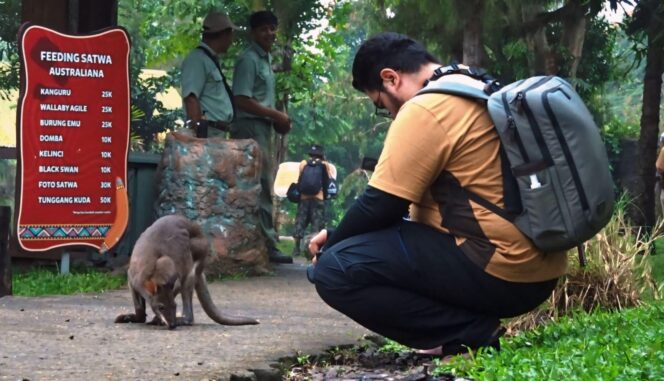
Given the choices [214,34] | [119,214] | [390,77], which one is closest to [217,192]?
[119,214]

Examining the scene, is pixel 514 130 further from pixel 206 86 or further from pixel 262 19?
pixel 262 19

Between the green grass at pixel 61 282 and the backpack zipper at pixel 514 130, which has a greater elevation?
the backpack zipper at pixel 514 130

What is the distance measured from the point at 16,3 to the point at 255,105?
14299 mm

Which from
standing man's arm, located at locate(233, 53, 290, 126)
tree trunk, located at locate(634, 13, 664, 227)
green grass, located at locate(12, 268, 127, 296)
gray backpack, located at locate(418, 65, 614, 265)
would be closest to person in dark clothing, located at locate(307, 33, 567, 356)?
gray backpack, located at locate(418, 65, 614, 265)

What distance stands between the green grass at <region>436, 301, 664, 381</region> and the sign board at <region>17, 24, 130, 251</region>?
17.4 feet

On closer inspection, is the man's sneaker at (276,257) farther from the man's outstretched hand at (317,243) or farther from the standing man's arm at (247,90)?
the man's outstretched hand at (317,243)

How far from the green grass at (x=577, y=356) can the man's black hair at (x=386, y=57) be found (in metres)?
1.29

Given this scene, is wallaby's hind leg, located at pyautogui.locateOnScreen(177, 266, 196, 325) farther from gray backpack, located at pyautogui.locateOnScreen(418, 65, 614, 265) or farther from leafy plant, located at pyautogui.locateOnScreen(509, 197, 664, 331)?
gray backpack, located at pyautogui.locateOnScreen(418, 65, 614, 265)

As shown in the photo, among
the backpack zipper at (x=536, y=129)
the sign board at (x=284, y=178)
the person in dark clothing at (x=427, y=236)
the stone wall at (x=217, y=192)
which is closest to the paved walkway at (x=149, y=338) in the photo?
the person in dark clothing at (x=427, y=236)

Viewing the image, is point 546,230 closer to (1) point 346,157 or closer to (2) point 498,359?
(2) point 498,359

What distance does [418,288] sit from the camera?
5.57 m

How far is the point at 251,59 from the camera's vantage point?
38.7ft

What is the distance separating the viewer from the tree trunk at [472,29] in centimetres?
1323

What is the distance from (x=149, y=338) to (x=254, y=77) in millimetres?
5281
